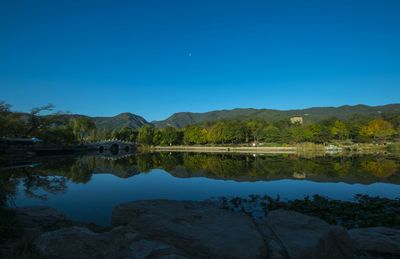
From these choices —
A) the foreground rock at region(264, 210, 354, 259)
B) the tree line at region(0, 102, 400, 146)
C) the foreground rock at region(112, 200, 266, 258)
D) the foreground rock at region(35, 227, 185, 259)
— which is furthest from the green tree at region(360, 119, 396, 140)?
the foreground rock at region(35, 227, 185, 259)

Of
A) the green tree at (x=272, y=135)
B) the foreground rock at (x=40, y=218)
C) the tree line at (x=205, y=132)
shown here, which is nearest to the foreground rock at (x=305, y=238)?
the foreground rock at (x=40, y=218)

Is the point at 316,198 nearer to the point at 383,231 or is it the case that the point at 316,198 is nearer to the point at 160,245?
the point at 383,231

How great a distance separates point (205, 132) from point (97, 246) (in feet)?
369

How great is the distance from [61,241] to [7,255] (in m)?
0.97

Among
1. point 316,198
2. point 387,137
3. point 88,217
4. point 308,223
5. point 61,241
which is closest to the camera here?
point 61,241

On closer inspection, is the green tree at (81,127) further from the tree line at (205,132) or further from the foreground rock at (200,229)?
the foreground rock at (200,229)

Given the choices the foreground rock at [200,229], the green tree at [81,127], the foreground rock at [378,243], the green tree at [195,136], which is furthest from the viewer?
the green tree at [195,136]

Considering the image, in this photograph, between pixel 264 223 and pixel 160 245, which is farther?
pixel 264 223

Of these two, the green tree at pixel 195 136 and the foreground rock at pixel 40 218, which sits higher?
the green tree at pixel 195 136

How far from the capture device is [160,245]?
5277mm

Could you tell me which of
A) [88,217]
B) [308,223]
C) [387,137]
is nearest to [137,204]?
[308,223]

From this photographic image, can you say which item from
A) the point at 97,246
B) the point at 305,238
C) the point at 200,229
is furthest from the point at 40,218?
the point at 305,238

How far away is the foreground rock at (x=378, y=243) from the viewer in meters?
7.69

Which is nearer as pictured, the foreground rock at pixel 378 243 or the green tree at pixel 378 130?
the foreground rock at pixel 378 243
